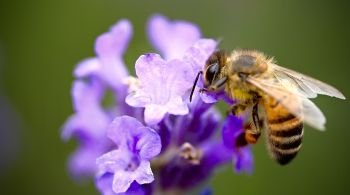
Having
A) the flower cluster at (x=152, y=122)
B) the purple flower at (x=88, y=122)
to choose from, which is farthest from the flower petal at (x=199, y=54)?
the purple flower at (x=88, y=122)

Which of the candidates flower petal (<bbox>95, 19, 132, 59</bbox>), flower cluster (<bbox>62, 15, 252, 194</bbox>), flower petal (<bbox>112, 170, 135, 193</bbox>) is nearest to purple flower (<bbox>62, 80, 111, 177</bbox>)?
flower cluster (<bbox>62, 15, 252, 194</bbox>)

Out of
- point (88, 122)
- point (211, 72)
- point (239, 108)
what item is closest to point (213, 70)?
point (211, 72)

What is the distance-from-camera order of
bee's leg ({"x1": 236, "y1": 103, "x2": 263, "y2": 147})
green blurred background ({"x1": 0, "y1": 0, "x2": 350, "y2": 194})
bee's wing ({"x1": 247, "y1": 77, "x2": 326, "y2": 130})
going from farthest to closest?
green blurred background ({"x1": 0, "y1": 0, "x2": 350, "y2": 194}) < bee's leg ({"x1": 236, "y1": 103, "x2": 263, "y2": 147}) < bee's wing ({"x1": 247, "y1": 77, "x2": 326, "y2": 130})

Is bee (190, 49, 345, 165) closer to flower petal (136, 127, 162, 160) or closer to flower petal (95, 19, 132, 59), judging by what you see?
flower petal (136, 127, 162, 160)

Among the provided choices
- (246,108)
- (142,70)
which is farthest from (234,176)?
(142,70)

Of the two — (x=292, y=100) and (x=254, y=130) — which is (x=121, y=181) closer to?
(x=254, y=130)

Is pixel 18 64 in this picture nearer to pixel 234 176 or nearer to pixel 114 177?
pixel 234 176

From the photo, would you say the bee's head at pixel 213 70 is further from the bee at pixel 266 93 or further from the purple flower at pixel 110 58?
the purple flower at pixel 110 58
